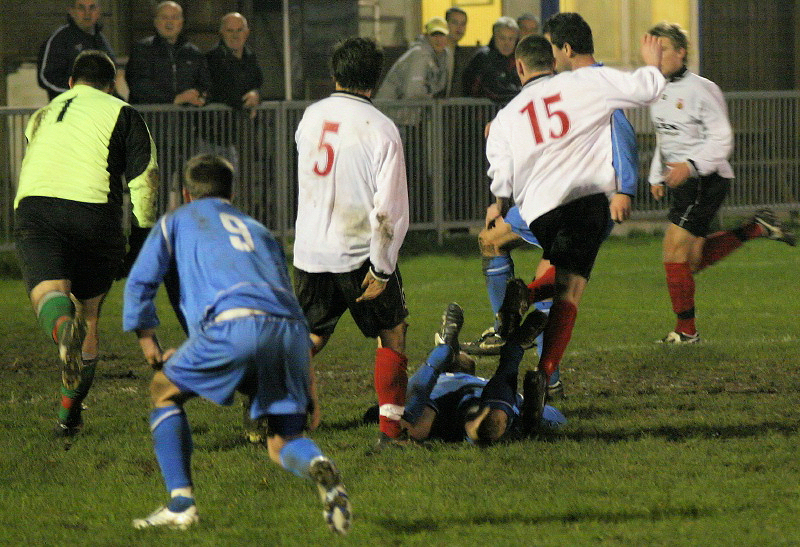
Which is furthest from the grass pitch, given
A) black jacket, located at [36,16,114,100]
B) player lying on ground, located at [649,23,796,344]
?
black jacket, located at [36,16,114,100]

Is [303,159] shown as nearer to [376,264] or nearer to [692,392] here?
[376,264]

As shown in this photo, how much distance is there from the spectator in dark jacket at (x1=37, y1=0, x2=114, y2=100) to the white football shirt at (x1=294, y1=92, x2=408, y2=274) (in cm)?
753

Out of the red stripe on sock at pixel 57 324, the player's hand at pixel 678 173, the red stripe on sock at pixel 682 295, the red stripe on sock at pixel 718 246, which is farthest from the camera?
the red stripe on sock at pixel 718 246

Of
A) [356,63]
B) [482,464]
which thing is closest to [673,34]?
[356,63]

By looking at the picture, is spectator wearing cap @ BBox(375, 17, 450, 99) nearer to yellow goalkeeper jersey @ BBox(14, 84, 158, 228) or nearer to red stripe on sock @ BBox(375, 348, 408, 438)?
yellow goalkeeper jersey @ BBox(14, 84, 158, 228)

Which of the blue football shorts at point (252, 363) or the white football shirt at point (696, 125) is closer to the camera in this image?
the blue football shorts at point (252, 363)

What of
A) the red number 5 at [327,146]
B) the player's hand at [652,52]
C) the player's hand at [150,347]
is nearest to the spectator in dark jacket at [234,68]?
the player's hand at [652,52]

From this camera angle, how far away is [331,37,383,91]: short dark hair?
6395mm

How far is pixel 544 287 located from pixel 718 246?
3425mm

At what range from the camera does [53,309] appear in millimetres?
6891

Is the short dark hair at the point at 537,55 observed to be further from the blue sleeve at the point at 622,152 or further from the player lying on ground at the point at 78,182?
the player lying on ground at the point at 78,182

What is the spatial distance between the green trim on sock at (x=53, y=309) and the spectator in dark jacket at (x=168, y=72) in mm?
7274

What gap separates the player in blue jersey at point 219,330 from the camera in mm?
4961

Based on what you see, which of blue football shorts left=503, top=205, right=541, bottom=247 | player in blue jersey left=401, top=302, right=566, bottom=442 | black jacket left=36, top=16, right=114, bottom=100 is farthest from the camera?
black jacket left=36, top=16, right=114, bottom=100
